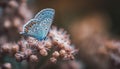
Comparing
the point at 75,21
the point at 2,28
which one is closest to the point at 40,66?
the point at 2,28

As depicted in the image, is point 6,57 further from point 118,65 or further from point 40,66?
point 118,65

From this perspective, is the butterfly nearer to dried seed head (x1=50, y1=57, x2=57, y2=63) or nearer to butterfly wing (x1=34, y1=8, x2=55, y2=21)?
butterfly wing (x1=34, y1=8, x2=55, y2=21)

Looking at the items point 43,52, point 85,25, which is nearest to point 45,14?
point 43,52

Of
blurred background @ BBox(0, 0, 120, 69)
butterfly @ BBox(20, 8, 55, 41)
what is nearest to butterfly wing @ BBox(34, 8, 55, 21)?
butterfly @ BBox(20, 8, 55, 41)

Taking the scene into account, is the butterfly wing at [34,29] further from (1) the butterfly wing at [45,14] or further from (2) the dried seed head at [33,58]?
(2) the dried seed head at [33,58]

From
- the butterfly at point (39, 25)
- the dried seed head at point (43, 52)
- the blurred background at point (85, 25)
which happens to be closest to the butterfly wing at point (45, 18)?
the butterfly at point (39, 25)

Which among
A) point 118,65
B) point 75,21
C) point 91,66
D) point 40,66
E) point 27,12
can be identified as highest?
point 75,21
